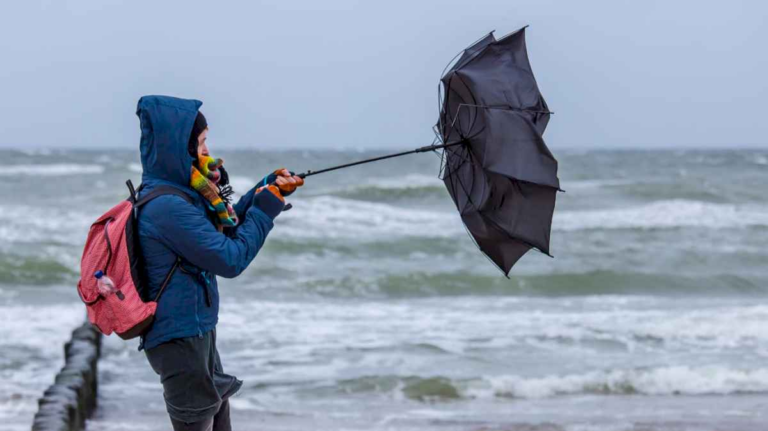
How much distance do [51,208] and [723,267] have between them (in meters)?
14.5

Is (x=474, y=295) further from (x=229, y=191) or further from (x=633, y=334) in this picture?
(x=229, y=191)

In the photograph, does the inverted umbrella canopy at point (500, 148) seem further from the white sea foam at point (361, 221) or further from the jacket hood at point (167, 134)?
the white sea foam at point (361, 221)

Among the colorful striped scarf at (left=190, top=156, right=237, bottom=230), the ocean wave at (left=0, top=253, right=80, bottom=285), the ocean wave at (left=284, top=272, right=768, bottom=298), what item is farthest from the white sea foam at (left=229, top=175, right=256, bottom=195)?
the colorful striped scarf at (left=190, top=156, right=237, bottom=230)

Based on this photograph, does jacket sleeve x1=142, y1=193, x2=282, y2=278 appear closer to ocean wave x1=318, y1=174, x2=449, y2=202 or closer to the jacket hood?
the jacket hood

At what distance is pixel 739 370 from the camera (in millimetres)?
7156

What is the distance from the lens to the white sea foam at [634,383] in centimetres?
677

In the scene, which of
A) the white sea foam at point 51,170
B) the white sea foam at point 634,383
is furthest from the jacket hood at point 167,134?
the white sea foam at point 51,170

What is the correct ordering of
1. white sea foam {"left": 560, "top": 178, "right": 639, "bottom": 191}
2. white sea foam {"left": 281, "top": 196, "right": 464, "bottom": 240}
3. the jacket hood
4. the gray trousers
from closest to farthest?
the jacket hood → the gray trousers → white sea foam {"left": 281, "top": 196, "right": 464, "bottom": 240} → white sea foam {"left": 560, "top": 178, "right": 639, "bottom": 191}

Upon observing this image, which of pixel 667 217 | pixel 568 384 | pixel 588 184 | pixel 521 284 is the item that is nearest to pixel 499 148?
pixel 568 384

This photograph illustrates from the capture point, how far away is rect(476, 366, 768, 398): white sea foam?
6773 mm

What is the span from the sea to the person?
115 inches

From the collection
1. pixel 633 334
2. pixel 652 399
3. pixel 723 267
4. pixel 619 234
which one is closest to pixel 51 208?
pixel 619 234

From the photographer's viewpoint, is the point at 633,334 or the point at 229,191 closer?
the point at 229,191

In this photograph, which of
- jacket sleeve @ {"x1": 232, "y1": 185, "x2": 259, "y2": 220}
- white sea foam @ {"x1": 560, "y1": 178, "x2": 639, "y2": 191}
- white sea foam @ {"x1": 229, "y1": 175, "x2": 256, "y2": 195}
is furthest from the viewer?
white sea foam @ {"x1": 229, "y1": 175, "x2": 256, "y2": 195}
